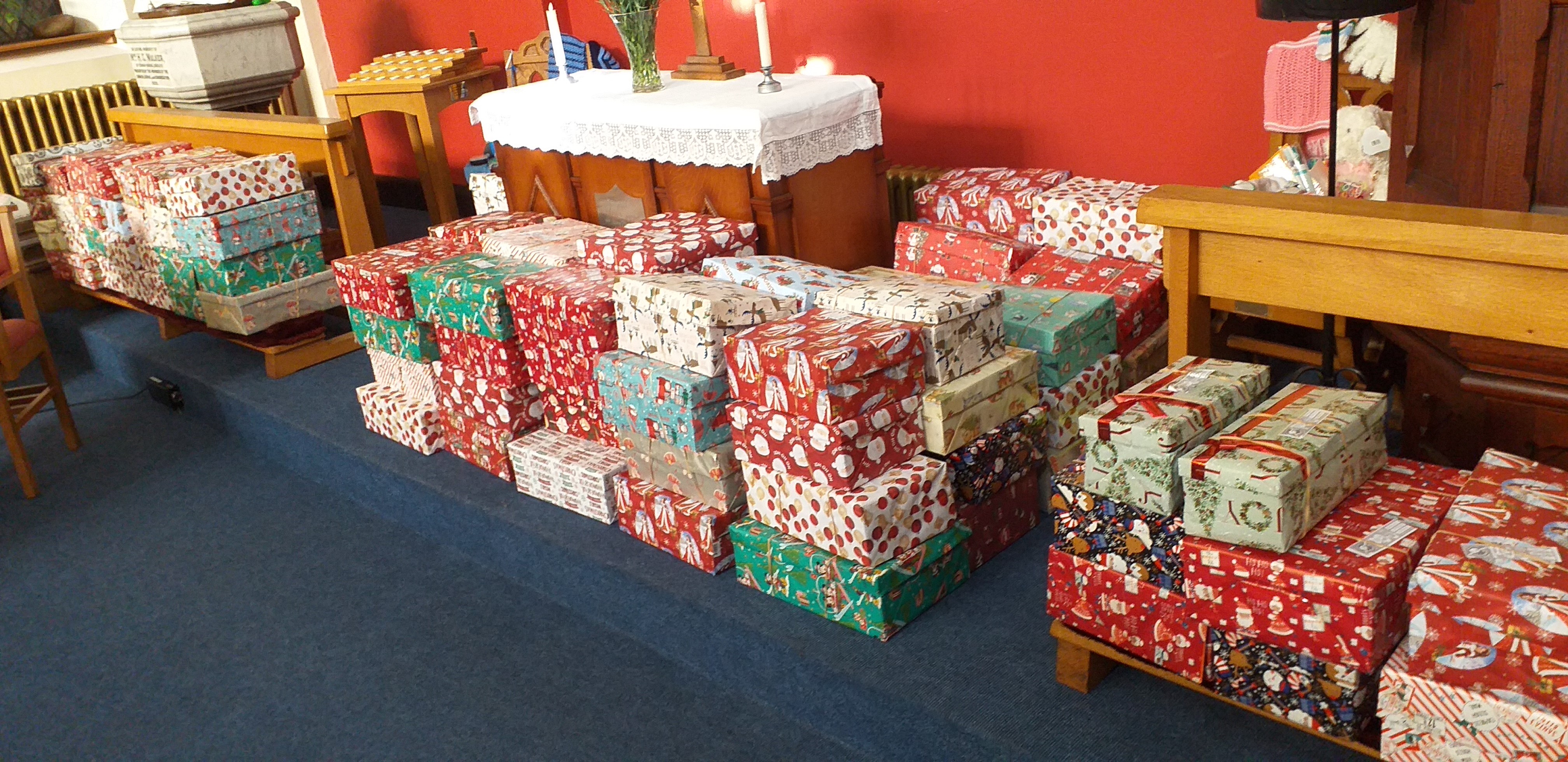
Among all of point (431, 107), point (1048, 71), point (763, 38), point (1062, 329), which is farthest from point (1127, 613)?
point (431, 107)

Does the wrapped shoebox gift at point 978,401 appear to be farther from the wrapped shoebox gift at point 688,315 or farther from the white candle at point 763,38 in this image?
the white candle at point 763,38

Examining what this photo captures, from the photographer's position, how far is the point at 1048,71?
4.46 metres

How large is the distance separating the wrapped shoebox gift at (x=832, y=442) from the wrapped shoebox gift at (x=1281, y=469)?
29.7 inches

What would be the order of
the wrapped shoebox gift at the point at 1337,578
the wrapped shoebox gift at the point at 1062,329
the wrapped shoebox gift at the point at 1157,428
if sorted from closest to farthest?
the wrapped shoebox gift at the point at 1337,578 → the wrapped shoebox gift at the point at 1157,428 → the wrapped shoebox gift at the point at 1062,329

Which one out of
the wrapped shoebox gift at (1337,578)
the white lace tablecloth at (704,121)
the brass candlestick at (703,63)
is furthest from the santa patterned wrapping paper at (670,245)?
the wrapped shoebox gift at (1337,578)

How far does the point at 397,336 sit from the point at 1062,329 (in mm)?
2220

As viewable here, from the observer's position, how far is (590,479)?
132 inches

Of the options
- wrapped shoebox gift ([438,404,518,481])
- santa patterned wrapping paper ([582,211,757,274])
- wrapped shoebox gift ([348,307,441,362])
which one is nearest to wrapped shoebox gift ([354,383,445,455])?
wrapped shoebox gift ([438,404,518,481])

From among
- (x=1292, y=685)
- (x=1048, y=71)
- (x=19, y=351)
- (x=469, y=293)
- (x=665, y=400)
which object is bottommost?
(x=1292, y=685)

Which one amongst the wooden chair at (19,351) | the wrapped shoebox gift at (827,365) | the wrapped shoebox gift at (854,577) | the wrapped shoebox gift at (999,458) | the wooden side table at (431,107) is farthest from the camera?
the wooden side table at (431,107)

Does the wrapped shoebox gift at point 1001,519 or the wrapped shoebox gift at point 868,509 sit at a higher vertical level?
the wrapped shoebox gift at point 868,509

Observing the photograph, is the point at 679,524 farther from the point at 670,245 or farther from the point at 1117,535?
the point at 1117,535

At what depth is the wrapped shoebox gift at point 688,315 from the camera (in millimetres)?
2822

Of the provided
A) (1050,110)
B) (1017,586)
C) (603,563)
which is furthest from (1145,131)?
(603,563)
